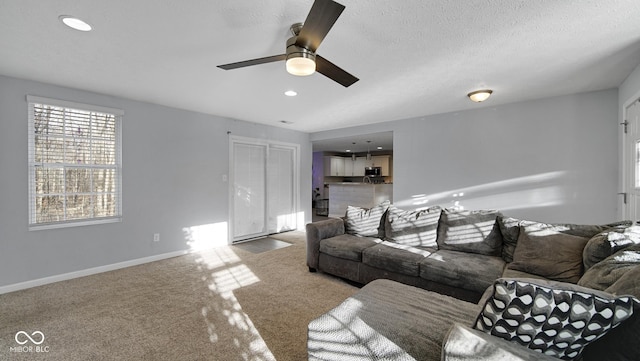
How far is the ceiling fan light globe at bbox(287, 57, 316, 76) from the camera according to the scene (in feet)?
6.19

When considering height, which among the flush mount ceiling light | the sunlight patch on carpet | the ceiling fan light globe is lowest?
the sunlight patch on carpet

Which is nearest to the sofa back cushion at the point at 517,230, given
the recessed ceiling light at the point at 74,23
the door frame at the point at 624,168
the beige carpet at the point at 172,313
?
the door frame at the point at 624,168

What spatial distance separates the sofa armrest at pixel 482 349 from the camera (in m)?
0.92

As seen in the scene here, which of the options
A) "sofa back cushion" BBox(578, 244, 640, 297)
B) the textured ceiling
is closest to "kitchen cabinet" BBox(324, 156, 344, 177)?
the textured ceiling

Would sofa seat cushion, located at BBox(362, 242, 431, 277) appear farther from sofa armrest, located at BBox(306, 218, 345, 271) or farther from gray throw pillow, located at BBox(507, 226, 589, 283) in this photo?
gray throw pillow, located at BBox(507, 226, 589, 283)

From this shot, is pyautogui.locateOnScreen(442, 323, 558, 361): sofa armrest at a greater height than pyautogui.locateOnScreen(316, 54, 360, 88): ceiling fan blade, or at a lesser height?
lesser

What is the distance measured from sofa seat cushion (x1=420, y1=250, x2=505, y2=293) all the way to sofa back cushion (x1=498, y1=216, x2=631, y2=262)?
0.14 metres

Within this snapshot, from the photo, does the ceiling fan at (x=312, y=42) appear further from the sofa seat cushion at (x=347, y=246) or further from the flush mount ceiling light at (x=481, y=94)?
the flush mount ceiling light at (x=481, y=94)

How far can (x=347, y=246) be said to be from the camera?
3.20 meters

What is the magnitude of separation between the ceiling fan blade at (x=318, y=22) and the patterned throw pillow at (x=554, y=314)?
155 cm

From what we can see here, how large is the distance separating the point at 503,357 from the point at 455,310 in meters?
0.76

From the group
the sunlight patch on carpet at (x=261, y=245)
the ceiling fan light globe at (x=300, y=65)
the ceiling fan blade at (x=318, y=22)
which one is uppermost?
the ceiling fan blade at (x=318, y=22)

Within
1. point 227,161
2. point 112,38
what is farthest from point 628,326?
point 227,161

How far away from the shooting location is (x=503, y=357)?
3.01ft
